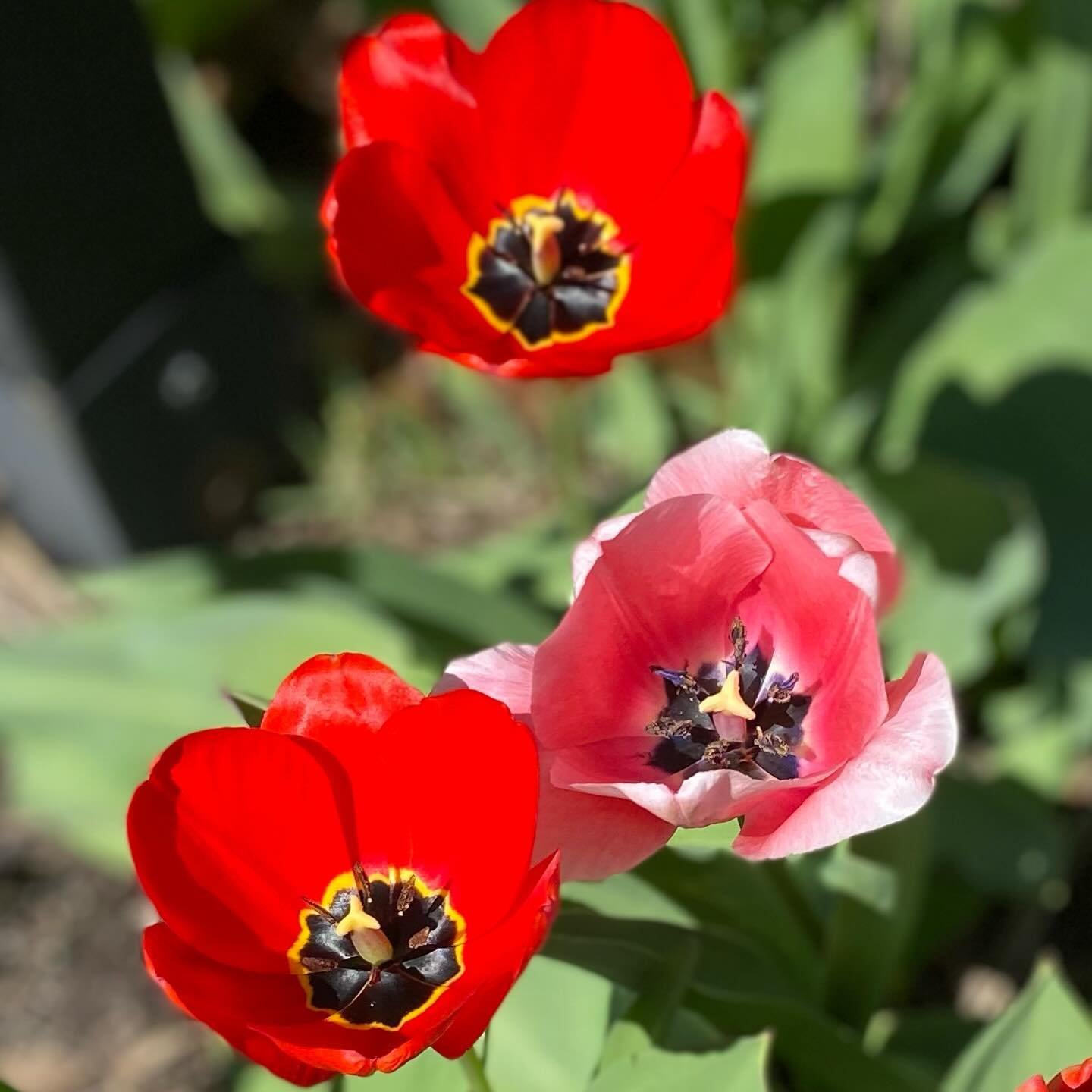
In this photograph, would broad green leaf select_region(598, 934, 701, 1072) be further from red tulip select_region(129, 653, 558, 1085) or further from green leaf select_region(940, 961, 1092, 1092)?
green leaf select_region(940, 961, 1092, 1092)

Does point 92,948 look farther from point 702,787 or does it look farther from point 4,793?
point 702,787

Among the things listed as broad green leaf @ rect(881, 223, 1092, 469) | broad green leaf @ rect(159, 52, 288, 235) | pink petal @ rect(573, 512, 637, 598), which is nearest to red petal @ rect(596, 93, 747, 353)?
pink petal @ rect(573, 512, 637, 598)

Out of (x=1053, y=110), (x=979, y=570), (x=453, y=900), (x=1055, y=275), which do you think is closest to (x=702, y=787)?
(x=453, y=900)

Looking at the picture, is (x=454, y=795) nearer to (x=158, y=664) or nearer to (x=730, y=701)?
(x=730, y=701)

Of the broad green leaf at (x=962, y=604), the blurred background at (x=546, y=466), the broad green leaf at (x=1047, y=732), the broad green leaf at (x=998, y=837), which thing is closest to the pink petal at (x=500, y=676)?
the blurred background at (x=546, y=466)

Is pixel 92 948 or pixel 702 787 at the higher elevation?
pixel 702 787

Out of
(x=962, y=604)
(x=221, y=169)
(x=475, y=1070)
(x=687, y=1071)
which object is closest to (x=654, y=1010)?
(x=687, y=1071)
